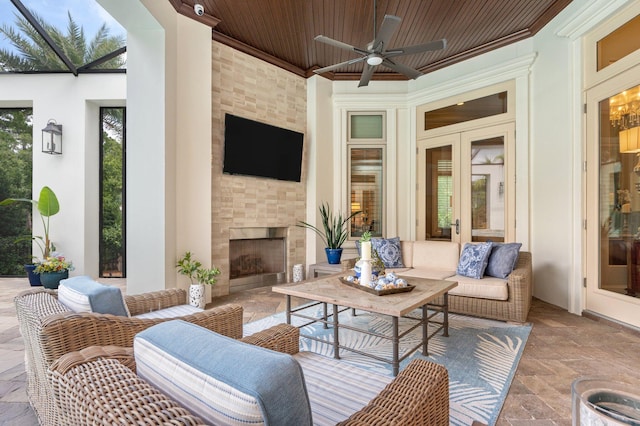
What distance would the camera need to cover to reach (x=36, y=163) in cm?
529

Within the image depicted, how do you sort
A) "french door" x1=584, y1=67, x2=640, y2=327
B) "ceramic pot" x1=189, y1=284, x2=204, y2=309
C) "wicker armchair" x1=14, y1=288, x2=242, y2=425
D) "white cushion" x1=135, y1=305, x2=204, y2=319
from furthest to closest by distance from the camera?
1. "ceramic pot" x1=189, y1=284, x2=204, y2=309
2. "french door" x1=584, y1=67, x2=640, y2=327
3. "white cushion" x1=135, y1=305, x2=204, y2=319
4. "wicker armchair" x1=14, y1=288, x2=242, y2=425

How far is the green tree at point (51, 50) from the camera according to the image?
4891mm

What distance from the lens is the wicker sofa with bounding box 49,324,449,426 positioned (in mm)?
722

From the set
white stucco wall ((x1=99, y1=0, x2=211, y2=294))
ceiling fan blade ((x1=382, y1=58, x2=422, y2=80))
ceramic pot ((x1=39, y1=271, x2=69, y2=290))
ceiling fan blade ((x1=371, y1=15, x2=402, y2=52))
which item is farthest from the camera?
ceramic pot ((x1=39, y1=271, x2=69, y2=290))

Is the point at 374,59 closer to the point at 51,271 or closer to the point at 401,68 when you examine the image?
the point at 401,68

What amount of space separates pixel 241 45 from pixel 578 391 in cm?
516

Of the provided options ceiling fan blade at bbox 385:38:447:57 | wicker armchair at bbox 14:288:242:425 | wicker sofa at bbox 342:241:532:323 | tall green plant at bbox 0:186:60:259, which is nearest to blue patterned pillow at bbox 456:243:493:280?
wicker sofa at bbox 342:241:532:323

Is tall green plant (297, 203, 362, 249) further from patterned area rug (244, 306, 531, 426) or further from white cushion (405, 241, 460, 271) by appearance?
patterned area rug (244, 306, 531, 426)

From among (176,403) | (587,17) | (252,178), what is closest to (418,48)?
(587,17)

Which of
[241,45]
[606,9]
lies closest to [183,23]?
[241,45]

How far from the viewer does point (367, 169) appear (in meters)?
5.95

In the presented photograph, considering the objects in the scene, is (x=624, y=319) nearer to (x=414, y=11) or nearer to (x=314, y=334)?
(x=314, y=334)

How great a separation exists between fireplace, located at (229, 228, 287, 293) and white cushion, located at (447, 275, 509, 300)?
8.90 ft

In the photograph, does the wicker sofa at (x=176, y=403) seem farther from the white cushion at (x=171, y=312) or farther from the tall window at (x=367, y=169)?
the tall window at (x=367, y=169)
